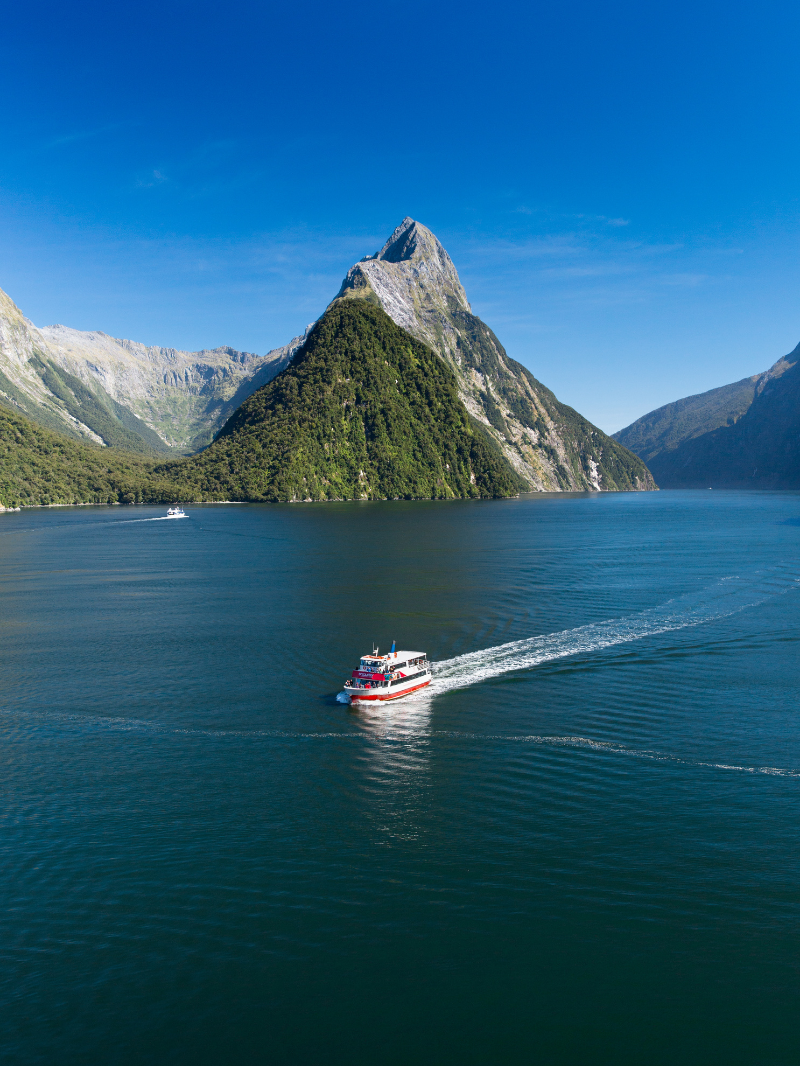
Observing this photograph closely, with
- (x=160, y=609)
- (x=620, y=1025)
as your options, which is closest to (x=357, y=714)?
(x=620, y=1025)

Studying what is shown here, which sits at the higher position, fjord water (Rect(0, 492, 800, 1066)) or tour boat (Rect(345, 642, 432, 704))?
tour boat (Rect(345, 642, 432, 704))

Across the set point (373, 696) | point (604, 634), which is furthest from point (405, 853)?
point (604, 634)

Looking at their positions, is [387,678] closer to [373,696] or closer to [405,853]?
[373,696]

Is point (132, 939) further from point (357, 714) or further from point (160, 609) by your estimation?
point (160, 609)

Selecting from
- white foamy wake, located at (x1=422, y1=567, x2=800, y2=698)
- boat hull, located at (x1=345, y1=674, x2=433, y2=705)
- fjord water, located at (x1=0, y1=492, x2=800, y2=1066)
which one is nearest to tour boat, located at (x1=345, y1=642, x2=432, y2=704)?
boat hull, located at (x1=345, y1=674, x2=433, y2=705)

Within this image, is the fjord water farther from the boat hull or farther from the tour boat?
the boat hull

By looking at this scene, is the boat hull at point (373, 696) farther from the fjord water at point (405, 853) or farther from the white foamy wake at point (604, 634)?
the white foamy wake at point (604, 634)

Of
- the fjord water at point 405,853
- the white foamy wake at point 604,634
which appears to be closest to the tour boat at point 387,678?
the white foamy wake at point 604,634
